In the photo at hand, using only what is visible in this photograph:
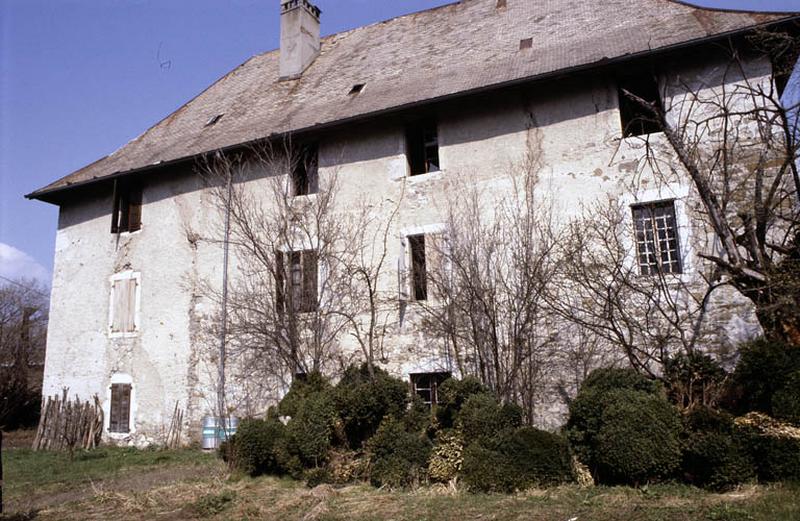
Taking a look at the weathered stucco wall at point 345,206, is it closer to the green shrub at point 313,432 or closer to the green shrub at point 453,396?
the green shrub at point 453,396

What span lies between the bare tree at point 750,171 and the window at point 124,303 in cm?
1181

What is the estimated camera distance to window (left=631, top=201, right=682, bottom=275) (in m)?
9.64

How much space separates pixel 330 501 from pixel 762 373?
5.41 m

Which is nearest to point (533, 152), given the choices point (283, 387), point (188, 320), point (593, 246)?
point (593, 246)

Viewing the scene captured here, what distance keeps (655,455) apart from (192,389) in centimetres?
982

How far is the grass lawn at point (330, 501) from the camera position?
580cm

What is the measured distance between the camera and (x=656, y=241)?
32.0 ft

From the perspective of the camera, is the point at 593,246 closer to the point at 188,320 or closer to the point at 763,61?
the point at 763,61

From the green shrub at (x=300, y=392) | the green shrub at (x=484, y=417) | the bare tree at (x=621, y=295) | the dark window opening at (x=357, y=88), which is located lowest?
the green shrub at (x=484, y=417)

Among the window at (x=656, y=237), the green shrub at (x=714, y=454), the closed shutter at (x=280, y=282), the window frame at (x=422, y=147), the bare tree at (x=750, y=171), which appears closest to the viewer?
the green shrub at (x=714, y=454)

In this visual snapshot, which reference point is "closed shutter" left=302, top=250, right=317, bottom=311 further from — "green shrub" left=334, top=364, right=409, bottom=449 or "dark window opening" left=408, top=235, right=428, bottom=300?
"green shrub" left=334, top=364, right=409, bottom=449

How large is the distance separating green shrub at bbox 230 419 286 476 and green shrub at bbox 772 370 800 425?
20.9 feet

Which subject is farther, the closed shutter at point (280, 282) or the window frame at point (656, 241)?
the closed shutter at point (280, 282)

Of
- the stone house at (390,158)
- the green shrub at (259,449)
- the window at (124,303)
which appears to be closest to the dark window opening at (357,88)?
the stone house at (390,158)
